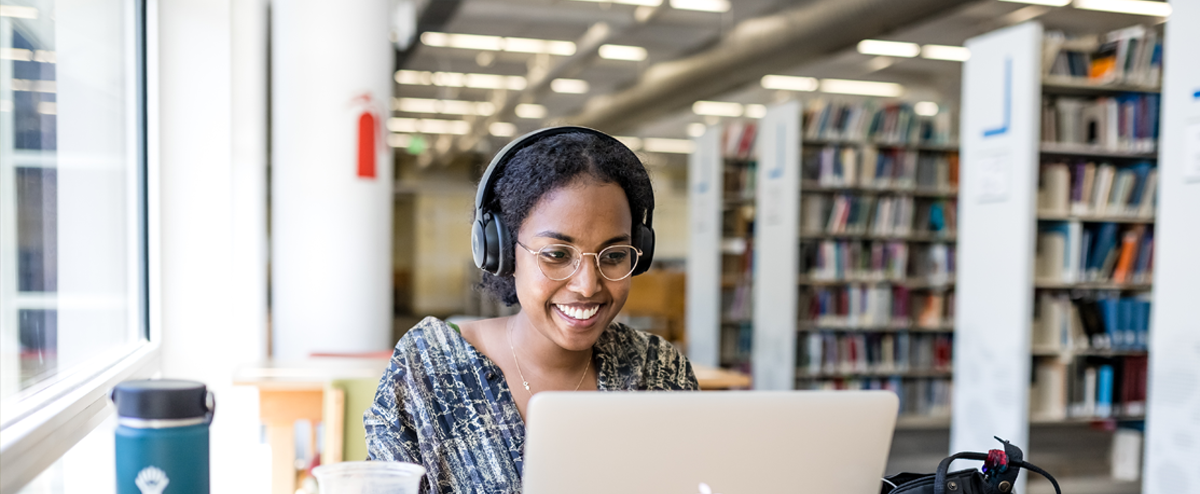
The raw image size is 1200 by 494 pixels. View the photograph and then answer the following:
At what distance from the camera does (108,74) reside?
2.41 metres

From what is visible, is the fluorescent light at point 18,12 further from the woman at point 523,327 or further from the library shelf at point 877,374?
the library shelf at point 877,374

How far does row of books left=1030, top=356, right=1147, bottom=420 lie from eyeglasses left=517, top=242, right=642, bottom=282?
143 inches

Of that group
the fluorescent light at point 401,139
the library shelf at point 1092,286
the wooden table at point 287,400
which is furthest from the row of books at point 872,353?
the fluorescent light at point 401,139

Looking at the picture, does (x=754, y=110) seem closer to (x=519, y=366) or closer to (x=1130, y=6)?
(x=1130, y=6)

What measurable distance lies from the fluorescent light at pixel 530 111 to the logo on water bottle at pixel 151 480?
1095 cm

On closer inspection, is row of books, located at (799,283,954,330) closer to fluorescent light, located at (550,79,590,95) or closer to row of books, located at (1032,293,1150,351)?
row of books, located at (1032,293,1150,351)

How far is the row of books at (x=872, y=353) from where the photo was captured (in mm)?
5648

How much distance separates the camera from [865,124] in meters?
5.58

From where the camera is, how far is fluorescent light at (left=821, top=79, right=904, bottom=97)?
32.7 feet

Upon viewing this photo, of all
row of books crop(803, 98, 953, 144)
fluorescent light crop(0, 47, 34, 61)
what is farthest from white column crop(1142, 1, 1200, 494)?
fluorescent light crop(0, 47, 34, 61)

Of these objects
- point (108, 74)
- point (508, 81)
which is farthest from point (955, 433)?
point (508, 81)

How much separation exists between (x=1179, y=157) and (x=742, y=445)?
121 inches

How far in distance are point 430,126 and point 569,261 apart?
41.5ft

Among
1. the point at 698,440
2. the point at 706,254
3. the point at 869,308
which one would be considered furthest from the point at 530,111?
the point at 698,440
